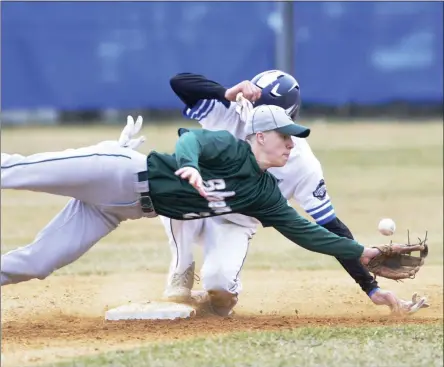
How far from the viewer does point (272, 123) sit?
4.76 m

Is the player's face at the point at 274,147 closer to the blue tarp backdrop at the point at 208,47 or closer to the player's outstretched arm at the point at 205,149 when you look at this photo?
the player's outstretched arm at the point at 205,149

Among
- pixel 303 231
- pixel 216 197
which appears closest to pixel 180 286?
pixel 303 231

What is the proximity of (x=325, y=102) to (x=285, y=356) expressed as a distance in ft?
45.2

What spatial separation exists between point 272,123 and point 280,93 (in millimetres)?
669

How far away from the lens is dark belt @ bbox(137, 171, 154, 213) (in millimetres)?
4672

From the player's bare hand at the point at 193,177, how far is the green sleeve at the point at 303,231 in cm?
72

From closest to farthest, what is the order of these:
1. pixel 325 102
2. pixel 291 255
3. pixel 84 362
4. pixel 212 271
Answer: pixel 84 362 < pixel 212 271 < pixel 291 255 < pixel 325 102

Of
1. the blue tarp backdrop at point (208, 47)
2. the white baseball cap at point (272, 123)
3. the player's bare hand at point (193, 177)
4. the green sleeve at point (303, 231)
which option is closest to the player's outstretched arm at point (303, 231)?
the green sleeve at point (303, 231)

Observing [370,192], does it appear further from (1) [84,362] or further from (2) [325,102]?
(1) [84,362]

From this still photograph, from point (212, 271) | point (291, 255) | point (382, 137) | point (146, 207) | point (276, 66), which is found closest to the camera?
point (146, 207)

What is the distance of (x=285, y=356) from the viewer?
4207mm

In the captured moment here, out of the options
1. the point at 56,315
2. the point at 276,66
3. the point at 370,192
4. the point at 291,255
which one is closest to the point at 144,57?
the point at 276,66

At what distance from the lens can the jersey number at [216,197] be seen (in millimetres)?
4672

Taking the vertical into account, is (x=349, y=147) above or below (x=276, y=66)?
below
